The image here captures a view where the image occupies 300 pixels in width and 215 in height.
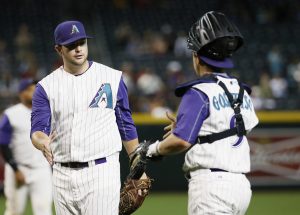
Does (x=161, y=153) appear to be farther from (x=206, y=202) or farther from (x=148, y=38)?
(x=148, y=38)

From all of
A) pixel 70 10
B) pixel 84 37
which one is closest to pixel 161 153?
pixel 84 37

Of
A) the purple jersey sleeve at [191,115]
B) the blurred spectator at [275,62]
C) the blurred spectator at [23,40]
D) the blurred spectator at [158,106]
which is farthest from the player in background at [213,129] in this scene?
the blurred spectator at [23,40]

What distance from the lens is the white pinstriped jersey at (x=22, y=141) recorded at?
830cm

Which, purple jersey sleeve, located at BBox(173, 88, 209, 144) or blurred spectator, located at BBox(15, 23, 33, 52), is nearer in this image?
purple jersey sleeve, located at BBox(173, 88, 209, 144)

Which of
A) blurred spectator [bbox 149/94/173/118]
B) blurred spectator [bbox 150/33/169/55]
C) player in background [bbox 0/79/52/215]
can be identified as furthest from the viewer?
blurred spectator [bbox 150/33/169/55]

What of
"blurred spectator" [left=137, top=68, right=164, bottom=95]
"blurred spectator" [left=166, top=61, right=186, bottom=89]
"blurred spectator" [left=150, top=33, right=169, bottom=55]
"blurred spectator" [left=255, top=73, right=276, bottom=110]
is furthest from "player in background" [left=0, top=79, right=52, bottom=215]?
"blurred spectator" [left=150, top=33, right=169, bottom=55]

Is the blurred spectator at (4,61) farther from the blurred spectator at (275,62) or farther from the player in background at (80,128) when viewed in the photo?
the player in background at (80,128)

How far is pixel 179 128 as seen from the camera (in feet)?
14.1

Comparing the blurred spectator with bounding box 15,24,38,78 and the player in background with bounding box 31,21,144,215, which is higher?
the blurred spectator with bounding box 15,24,38,78

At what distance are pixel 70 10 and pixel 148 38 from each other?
290 cm

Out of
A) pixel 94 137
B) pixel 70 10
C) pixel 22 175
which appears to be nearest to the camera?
pixel 94 137

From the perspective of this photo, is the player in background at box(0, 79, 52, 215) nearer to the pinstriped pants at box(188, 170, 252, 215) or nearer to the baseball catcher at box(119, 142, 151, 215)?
the baseball catcher at box(119, 142, 151, 215)

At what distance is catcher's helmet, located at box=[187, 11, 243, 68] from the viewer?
14.7ft

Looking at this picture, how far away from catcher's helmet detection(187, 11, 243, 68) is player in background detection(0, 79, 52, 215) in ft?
13.2
